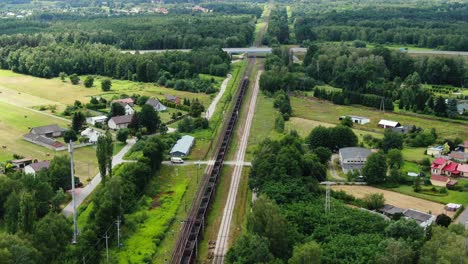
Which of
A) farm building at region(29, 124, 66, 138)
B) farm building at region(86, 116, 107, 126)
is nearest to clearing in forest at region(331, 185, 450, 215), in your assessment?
farm building at region(86, 116, 107, 126)

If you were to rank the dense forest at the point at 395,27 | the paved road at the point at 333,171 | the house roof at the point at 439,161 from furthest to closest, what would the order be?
the dense forest at the point at 395,27 → the house roof at the point at 439,161 → the paved road at the point at 333,171

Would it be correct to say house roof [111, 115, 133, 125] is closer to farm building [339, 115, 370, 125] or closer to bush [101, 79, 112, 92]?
bush [101, 79, 112, 92]

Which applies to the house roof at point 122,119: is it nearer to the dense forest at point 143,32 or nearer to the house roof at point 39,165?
the house roof at point 39,165

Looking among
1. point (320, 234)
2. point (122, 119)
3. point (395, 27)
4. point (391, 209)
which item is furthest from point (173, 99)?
point (395, 27)

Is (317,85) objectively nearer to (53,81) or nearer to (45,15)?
(53,81)

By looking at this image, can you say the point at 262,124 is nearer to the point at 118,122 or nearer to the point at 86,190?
the point at 118,122

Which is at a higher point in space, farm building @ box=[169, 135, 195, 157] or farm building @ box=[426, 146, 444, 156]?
farm building @ box=[426, 146, 444, 156]

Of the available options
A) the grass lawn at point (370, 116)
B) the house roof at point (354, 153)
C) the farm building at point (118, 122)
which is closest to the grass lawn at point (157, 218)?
the house roof at point (354, 153)

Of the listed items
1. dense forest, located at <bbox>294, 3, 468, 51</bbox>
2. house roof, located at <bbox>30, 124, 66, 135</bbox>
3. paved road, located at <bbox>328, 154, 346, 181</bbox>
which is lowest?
house roof, located at <bbox>30, 124, 66, 135</bbox>
